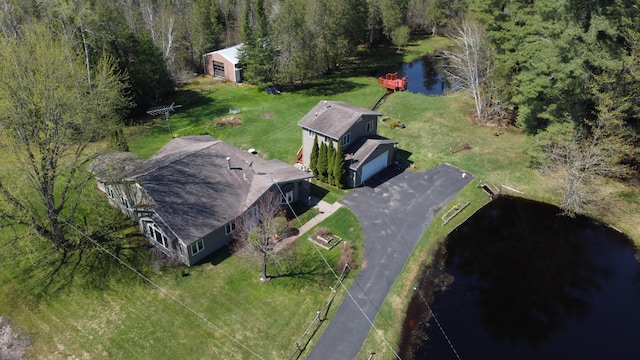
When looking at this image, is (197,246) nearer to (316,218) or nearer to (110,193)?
(316,218)

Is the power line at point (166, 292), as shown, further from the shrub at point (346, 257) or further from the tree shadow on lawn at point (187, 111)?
the tree shadow on lawn at point (187, 111)

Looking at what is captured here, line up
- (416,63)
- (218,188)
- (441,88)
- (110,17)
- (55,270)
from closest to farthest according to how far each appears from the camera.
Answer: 1. (55,270)
2. (218,188)
3. (110,17)
4. (441,88)
5. (416,63)

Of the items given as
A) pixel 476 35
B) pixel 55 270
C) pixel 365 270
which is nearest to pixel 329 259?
pixel 365 270

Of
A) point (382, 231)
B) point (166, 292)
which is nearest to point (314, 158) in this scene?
point (382, 231)

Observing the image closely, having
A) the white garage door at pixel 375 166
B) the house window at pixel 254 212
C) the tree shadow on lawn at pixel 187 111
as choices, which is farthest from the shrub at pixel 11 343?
the white garage door at pixel 375 166

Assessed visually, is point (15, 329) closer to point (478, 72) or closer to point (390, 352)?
point (390, 352)
